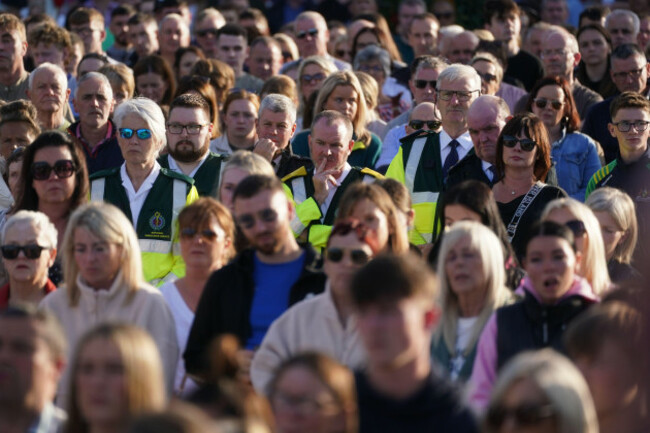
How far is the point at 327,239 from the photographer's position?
23.8 feet

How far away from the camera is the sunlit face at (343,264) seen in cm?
631

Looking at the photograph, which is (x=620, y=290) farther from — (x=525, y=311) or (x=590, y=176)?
(x=590, y=176)

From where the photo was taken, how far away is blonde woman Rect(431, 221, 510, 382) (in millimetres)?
6422

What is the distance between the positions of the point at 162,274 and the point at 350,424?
4.01m

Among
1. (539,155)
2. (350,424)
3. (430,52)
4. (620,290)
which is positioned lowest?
(350,424)

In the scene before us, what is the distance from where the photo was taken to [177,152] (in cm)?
939

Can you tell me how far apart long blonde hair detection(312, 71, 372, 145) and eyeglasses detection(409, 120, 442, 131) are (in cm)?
37

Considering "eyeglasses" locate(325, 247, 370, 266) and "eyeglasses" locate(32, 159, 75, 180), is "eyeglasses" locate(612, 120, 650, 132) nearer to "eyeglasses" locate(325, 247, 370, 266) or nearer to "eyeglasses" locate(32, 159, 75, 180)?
"eyeglasses" locate(325, 247, 370, 266)

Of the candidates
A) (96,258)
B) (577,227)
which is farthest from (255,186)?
(577,227)

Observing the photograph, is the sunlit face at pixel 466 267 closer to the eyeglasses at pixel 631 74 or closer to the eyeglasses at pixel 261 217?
the eyeglasses at pixel 261 217

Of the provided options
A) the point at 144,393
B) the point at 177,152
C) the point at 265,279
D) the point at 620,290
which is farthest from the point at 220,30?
the point at 144,393

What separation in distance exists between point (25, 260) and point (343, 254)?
1.90 m

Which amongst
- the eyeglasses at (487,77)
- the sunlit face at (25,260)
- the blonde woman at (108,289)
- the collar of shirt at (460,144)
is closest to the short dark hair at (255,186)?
the blonde woman at (108,289)

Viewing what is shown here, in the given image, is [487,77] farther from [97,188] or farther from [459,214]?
[459,214]
